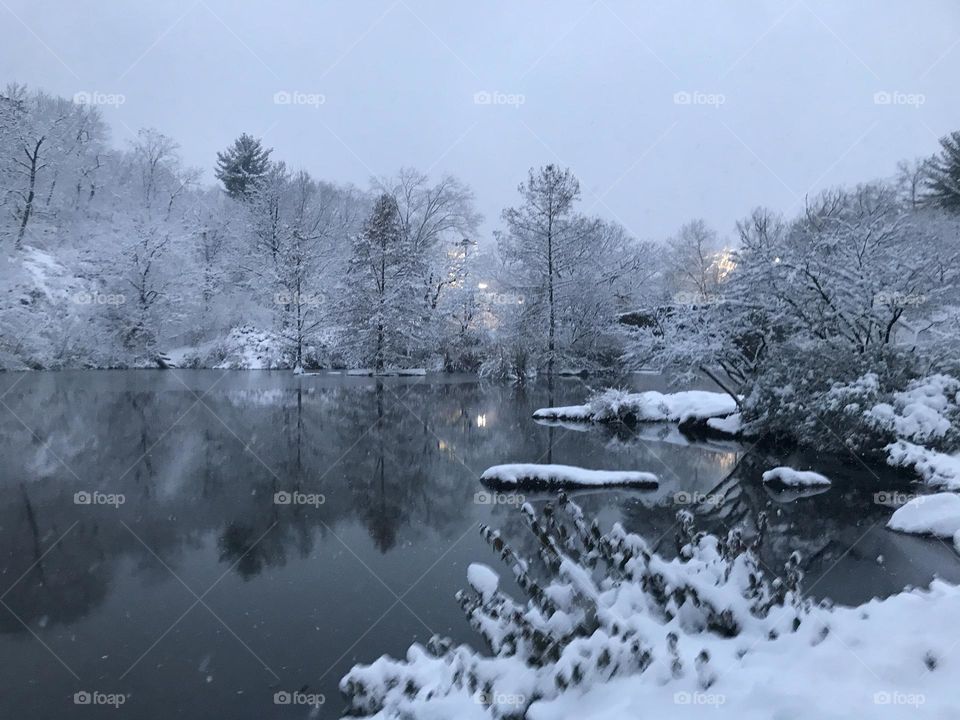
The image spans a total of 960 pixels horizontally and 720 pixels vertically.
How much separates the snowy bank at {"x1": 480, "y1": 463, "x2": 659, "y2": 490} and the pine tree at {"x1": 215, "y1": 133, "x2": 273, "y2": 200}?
162 feet

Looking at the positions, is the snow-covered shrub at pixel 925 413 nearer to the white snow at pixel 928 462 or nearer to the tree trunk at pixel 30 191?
the white snow at pixel 928 462

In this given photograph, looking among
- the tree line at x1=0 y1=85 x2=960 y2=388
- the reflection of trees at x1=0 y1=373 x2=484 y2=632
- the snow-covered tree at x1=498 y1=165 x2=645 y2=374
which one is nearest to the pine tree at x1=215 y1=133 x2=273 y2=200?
the tree line at x1=0 y1=85 x2=960 y2=388

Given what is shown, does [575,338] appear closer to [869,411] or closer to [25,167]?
[869,411]

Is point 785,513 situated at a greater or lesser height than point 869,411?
lesser

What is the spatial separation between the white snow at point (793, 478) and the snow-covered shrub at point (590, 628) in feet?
25.9

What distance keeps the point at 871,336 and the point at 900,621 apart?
14.6 metres

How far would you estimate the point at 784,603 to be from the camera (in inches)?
166

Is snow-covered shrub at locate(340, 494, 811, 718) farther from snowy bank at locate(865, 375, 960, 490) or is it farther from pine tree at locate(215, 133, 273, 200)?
pine tree at locate(215, 133, 273, 200)

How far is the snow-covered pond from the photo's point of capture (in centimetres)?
557

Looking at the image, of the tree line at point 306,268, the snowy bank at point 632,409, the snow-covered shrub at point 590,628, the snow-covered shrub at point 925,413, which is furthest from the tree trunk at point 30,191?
the snow-covered shrub at point 925,413

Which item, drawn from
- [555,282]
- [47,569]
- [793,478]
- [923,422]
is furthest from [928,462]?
[555,282]

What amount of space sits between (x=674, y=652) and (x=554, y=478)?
823 cm

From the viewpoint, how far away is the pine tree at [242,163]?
53.6 meters

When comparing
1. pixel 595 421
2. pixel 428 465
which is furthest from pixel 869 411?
pixel 428 465
